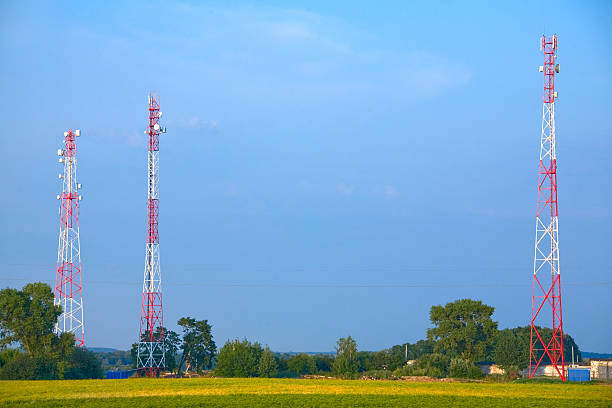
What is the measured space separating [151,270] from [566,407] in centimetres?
4341

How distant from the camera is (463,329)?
105125mm

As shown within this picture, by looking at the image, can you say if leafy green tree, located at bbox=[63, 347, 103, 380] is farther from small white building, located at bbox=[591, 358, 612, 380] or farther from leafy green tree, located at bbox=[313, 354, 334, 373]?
small white building, located at bbox=[591, 358, 612, 380]

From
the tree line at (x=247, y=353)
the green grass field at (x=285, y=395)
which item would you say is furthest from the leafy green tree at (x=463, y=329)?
the green grass field at (x=285, y=395)

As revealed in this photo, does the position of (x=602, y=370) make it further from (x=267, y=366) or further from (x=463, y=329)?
(x=267, y=366)

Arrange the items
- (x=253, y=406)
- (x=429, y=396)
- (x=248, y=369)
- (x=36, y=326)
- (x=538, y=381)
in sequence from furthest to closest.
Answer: (x=248, y=369) → (x=36, y=326) → (x=538, y=381) → (x=429, y=396) → (x=253, y=406)

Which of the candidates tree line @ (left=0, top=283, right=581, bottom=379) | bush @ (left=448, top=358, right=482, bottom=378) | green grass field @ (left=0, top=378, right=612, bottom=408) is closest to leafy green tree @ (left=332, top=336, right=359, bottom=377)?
tree line @ (left=0, top=283, right=581, bottom=379)

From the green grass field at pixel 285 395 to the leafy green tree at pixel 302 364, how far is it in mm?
28157

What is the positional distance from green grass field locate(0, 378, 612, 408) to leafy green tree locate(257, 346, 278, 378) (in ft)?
70.1

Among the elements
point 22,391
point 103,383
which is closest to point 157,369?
point 103,383

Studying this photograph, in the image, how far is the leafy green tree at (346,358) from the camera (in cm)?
9338

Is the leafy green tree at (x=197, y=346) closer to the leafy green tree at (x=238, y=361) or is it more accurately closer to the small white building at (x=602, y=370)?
the leafy green tree at (x=238, y=361)

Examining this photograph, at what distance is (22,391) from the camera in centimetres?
5541

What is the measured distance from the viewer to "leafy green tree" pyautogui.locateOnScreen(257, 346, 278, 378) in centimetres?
8919

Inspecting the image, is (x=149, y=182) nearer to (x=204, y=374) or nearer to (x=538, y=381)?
(x=204, y=374)
